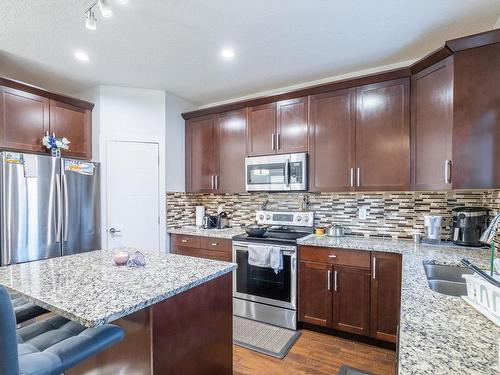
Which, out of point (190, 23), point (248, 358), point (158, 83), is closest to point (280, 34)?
point (190, 23)

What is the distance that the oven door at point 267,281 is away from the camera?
110 inches

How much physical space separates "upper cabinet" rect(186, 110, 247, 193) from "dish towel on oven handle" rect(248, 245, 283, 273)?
2.74 feet

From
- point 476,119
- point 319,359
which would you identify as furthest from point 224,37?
point 319,359

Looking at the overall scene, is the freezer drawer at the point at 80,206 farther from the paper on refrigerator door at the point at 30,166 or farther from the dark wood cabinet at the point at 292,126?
the dark wood cabinet at the point at 292,126

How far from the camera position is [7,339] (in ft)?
3.02

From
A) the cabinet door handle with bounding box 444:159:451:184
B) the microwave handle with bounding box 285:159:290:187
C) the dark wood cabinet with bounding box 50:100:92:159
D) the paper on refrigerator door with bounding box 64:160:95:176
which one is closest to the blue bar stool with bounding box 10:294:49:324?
the paper on refrigerator door with bounding box 64:160:95:176

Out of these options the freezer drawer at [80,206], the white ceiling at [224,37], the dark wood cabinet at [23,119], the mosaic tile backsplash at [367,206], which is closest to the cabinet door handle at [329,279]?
the mosaic tile backsplash at [367,206]

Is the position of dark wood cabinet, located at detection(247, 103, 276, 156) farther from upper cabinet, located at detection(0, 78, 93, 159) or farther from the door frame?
upper cabinet, located at detection(0, 78, 93, 159)

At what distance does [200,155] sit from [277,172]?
123 cm

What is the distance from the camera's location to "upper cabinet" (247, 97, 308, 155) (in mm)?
3100

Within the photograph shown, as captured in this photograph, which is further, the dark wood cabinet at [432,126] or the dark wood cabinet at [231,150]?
the dark wood cabinet at [231,150]

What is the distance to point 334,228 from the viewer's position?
3.01m

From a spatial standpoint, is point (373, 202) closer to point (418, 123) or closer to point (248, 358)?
point (418, 123)

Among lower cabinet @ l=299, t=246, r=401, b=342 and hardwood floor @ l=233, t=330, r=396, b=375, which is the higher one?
lower cabinet @ l=299, t=246, r=401, b=342
